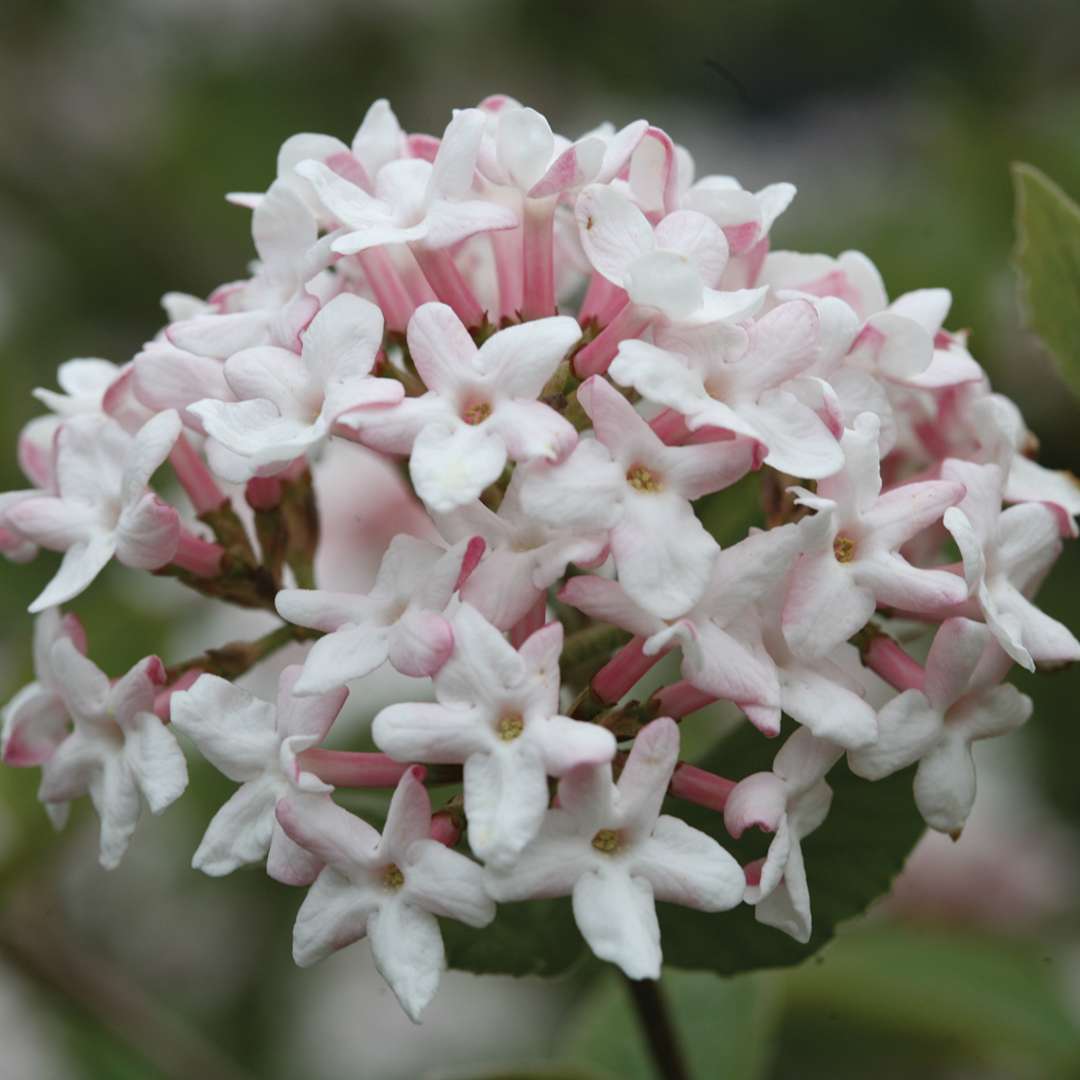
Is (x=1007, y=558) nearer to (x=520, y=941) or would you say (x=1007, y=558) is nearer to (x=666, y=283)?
(x=666, y=283)

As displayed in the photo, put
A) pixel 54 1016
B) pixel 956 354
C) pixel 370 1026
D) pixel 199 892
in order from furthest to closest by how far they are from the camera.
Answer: pixel 370 1026 → pixel 199 892 → pixel 54 1016 → pixel 956 354

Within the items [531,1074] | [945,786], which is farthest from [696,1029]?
[945,786]

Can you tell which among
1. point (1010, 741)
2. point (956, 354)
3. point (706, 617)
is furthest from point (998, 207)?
point (706, 617)

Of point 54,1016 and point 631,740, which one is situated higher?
point 631,740

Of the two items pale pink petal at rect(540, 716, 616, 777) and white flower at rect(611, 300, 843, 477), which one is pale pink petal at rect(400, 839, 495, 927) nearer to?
pale pink petal at rect(540, 716, 616, 777)

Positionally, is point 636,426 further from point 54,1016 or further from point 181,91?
point 181,91

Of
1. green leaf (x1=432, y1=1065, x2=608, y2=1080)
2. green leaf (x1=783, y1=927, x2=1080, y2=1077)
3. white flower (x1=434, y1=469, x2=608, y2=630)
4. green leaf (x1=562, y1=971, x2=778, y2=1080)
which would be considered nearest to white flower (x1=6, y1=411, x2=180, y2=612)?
white flower (x1=434, y1=469, x2=608, y2=630)
